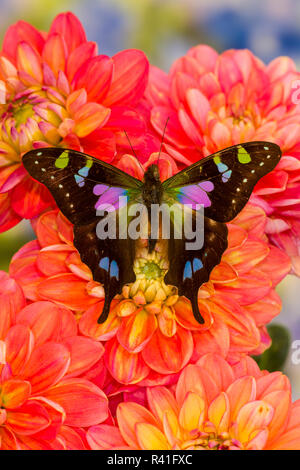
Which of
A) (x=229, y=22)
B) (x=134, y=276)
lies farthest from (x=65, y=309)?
(x=229, y=22)

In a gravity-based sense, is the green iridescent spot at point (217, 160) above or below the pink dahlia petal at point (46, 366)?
above

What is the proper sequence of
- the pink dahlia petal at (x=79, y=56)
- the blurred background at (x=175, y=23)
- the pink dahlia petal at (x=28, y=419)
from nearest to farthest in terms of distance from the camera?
the pink dahlia petal at (x=28, y=419), the pink dahlia petal at (x=79, y=56), the blurred background at (x=175, y=23)

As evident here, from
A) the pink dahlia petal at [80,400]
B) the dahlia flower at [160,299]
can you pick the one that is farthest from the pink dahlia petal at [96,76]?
the pink dahlia petal at [80,400]

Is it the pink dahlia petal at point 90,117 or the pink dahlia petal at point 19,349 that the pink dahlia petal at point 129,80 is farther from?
the pink dahlia petal at point 19,349

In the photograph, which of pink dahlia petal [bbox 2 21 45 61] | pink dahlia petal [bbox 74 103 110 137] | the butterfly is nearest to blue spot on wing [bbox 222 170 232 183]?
the butterfly

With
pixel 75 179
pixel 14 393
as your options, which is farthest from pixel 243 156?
pixel 14 393

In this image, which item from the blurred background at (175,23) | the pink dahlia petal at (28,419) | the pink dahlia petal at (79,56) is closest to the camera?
the pink dahlia petal at (28,419)

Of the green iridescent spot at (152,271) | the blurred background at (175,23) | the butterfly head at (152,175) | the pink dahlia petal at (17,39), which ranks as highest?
the blurred background at (175,23)

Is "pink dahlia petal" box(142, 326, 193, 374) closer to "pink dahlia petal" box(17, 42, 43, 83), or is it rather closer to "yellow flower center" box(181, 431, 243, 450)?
"yellow flower center" box(181, 431, 243, 450)
